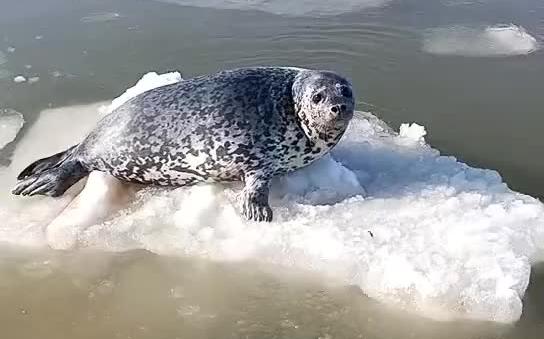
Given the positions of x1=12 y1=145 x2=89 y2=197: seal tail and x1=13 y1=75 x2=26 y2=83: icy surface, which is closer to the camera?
x1=12 y1=145 x2=89 y2=197: seal tail

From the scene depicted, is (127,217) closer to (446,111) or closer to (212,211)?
(212,211)

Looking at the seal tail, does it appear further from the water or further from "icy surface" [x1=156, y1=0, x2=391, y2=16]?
"icy surface" [x1=156, y1=0, x2=391, y2=16]

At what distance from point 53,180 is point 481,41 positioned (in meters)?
3.05

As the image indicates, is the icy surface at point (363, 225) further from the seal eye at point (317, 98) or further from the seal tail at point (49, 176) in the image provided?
the seal eye at point (317, 98)

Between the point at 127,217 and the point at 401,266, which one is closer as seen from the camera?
the point at 401,266

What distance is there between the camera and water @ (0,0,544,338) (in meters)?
2.94

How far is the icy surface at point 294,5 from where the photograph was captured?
588 centimetres

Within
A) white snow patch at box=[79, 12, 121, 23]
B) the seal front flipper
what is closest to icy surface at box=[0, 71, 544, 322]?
the seal front flipper

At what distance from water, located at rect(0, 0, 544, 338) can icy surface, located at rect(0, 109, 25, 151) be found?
0.07 m

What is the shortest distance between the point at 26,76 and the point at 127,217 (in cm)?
186

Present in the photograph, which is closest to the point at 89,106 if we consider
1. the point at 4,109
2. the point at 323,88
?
the point at 4,109

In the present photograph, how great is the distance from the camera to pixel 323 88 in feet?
11.9

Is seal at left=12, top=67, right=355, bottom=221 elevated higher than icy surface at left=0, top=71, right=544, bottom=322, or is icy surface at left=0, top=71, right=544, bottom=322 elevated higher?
seal at left=12, top=67, right=355, bottom=221

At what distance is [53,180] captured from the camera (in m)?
3.81
